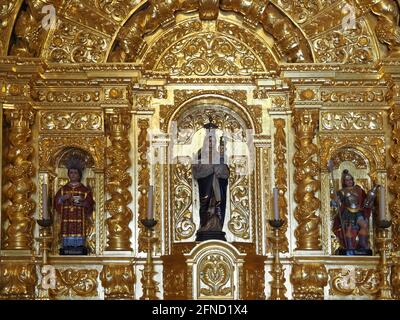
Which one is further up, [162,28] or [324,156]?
[162,28]

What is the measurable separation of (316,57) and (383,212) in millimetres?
2756

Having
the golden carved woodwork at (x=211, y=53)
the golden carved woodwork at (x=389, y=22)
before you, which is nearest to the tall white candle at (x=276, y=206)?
the golden carved woodwork at (x=211, y=53)

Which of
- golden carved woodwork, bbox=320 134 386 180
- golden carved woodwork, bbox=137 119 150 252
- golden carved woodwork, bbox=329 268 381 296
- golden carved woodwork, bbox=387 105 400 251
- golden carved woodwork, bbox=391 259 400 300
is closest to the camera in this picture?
golden carved woodwork, bbox=391 259 400 300

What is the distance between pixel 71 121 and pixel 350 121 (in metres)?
4.41

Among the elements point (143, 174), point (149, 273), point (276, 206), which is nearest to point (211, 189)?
point (143, 174)

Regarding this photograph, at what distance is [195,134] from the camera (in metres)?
15.1

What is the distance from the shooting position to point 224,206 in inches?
579

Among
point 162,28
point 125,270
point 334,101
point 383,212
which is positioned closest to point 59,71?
point 162,28

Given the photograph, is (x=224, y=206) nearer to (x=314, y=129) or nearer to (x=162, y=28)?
(x=314, y=129)

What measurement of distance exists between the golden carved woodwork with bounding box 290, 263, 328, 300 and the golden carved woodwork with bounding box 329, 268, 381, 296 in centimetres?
33

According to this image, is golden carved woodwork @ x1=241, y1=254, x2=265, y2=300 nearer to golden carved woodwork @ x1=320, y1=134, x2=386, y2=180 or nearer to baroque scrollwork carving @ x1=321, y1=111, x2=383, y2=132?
golden carved woodwork @ x1=320, y1=134, x2=386, y2=180

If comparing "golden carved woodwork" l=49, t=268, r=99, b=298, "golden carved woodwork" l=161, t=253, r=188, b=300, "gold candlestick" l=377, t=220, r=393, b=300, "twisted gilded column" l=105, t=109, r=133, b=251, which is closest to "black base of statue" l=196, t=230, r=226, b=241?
"golden carved woodwork" l=161, t=253, r=188, b=300

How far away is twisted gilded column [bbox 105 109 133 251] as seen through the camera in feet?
46.1

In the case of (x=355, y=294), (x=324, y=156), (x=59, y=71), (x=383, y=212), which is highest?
(x=59, y=71)
